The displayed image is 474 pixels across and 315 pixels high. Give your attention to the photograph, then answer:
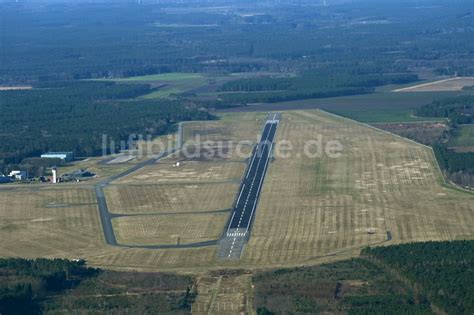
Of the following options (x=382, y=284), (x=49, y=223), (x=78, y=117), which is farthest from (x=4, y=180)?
(x=382, y=284)

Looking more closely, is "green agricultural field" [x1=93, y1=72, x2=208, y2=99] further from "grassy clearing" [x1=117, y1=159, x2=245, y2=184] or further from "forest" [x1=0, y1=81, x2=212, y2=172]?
"grassy clearing" [x1=117, y1=159, x2=245, y2=184]

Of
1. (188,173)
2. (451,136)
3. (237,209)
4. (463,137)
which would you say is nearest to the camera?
(237,209)

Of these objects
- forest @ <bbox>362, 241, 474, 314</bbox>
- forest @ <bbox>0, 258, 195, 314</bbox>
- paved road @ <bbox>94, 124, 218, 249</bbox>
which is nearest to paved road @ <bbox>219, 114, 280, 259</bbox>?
paved road @ <bbox>94, 124, 218, 249</bbox>

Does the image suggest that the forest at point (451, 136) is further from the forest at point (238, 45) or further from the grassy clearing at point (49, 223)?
the grassy clearing at point (49, 223)

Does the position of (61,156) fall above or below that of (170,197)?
below

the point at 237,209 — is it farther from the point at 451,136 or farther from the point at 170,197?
the point at 451,136

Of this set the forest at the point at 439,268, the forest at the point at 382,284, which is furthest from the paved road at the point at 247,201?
the forest at the point at 439,268
